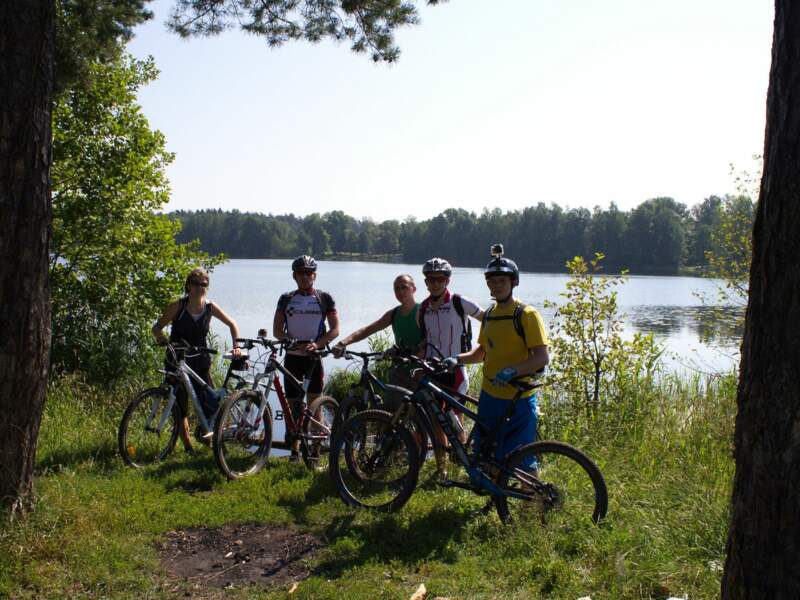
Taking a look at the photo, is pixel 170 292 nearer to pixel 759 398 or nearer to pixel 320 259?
pixel 759 398

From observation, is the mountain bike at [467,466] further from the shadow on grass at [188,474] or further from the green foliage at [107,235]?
the green foliage at [107,235]

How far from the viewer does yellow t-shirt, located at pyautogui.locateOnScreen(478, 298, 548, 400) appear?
4.59m

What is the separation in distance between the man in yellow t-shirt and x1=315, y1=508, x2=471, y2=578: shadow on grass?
1.91 feet

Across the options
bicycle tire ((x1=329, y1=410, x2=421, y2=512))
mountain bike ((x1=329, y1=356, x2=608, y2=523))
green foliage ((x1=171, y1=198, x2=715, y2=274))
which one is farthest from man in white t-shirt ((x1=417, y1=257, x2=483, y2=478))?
green foliage ((x1=171, y1=198, x2=715, y2=274))

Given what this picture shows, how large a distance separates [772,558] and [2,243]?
4.02m

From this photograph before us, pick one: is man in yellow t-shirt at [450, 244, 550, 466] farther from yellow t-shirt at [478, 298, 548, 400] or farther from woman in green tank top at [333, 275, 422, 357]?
woman in green tank top at [333, 275, 422, 357]

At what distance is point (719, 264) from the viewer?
36.6 feet

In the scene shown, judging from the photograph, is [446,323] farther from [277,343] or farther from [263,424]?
[263,424]

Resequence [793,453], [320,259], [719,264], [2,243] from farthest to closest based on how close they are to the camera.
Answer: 1. [320,259]
2. [719,264]
3. [2,243]
4. [793,453]

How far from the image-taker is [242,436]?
5.93m

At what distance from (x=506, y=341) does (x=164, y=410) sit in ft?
10.5

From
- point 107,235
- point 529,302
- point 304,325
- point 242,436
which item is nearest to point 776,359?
point 242,436

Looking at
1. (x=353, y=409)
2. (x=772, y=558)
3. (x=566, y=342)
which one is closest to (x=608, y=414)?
(x=566, y=342)

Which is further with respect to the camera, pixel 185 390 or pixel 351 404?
pixel 185 390
